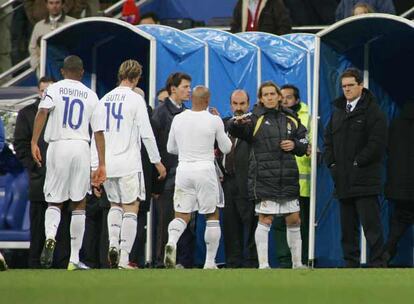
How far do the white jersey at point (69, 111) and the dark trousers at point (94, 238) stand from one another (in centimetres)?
264

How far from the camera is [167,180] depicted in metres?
20.6

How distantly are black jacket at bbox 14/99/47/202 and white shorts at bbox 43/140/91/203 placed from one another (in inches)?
68.5

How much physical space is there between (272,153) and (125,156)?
203cm

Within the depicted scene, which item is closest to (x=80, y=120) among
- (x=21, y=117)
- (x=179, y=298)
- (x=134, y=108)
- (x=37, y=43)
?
(x=134, y=108)

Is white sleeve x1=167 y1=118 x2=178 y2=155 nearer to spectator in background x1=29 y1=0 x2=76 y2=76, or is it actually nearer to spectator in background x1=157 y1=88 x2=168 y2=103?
spectator in background x1=157 y1=88 x2=168 y2=103

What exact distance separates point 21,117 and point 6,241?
2.14 meters

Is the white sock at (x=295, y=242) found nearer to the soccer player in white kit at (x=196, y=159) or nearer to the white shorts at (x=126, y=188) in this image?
the soccer player in white kit at (x=196, y=159)

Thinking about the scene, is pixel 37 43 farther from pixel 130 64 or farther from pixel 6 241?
pixel 130 64

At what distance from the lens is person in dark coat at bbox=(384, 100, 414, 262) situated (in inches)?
794

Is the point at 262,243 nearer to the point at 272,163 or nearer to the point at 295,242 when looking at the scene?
the point at 295,242

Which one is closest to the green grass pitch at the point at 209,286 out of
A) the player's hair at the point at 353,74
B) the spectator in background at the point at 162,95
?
the player's hair at the point at 353,74

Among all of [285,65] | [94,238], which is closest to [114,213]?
[94,238]

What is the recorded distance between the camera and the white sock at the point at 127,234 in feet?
59.9

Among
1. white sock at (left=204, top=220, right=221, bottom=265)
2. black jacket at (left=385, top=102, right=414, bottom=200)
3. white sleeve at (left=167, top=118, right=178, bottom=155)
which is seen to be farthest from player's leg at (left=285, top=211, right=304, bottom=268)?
white sleeve at (left=167, top=118, right=178, bottom=155)
